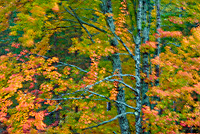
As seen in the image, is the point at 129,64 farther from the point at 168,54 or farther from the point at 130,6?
the point at 130,6

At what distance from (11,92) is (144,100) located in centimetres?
504

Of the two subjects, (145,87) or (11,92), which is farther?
(145,87)

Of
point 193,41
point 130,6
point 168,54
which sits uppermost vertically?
point 130,6

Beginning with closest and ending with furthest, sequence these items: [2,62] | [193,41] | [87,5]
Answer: [2,62] < [193,41] < [87,5]

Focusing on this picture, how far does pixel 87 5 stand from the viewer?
6957mm

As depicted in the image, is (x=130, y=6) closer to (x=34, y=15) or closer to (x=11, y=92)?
(x=34, y=15)

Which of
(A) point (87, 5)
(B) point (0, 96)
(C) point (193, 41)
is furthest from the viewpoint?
(A) point (87, 5)

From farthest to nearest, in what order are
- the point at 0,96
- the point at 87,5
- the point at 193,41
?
the point at 87,5, the point at 193,41, the point at 0,96

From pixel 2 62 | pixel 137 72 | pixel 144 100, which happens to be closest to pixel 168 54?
pixel 144 100

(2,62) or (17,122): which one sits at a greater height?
(2,62)

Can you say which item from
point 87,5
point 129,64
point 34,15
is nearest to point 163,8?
point 129,64

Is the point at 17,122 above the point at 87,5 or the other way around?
the other way around

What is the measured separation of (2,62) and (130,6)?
20.6ft

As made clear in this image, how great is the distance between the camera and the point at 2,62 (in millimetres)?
5602
